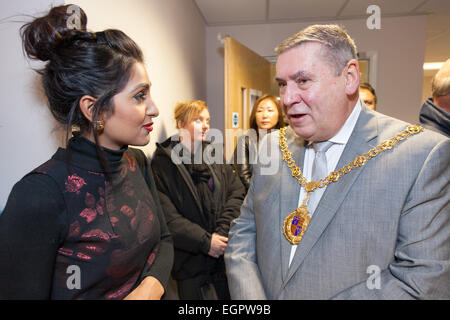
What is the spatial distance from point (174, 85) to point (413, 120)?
3.19m

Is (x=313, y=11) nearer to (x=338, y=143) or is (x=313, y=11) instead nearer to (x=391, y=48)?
(x=391, y=48)

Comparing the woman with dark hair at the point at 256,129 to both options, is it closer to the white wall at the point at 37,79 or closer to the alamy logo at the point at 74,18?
the white wall at the point at 37,79

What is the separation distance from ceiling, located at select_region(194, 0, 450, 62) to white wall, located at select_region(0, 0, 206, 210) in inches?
49.1

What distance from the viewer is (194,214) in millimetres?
1717

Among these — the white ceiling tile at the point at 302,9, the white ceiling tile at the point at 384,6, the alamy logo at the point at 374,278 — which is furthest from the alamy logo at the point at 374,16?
the alamy logo at the point at 374,278

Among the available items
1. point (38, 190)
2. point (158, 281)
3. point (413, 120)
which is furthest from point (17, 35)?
point (413, 120)

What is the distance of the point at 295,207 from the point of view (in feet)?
3.06

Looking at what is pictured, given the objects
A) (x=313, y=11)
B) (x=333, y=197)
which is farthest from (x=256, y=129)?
(x=313, y=11)

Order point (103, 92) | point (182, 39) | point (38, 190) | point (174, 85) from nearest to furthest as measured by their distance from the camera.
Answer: point (38, 190)
point (103, 92)
point (174, 85)
point (182, 39)

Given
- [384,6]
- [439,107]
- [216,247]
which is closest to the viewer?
[439,107]

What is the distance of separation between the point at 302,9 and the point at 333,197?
3.04 m

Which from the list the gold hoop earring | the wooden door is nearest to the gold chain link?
the gold hoop earring

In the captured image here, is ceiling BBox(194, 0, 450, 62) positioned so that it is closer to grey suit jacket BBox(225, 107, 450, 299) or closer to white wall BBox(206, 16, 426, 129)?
white wall BBox(206, 16, 426, 129)

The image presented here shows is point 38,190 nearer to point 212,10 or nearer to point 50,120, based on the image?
point 50,120
